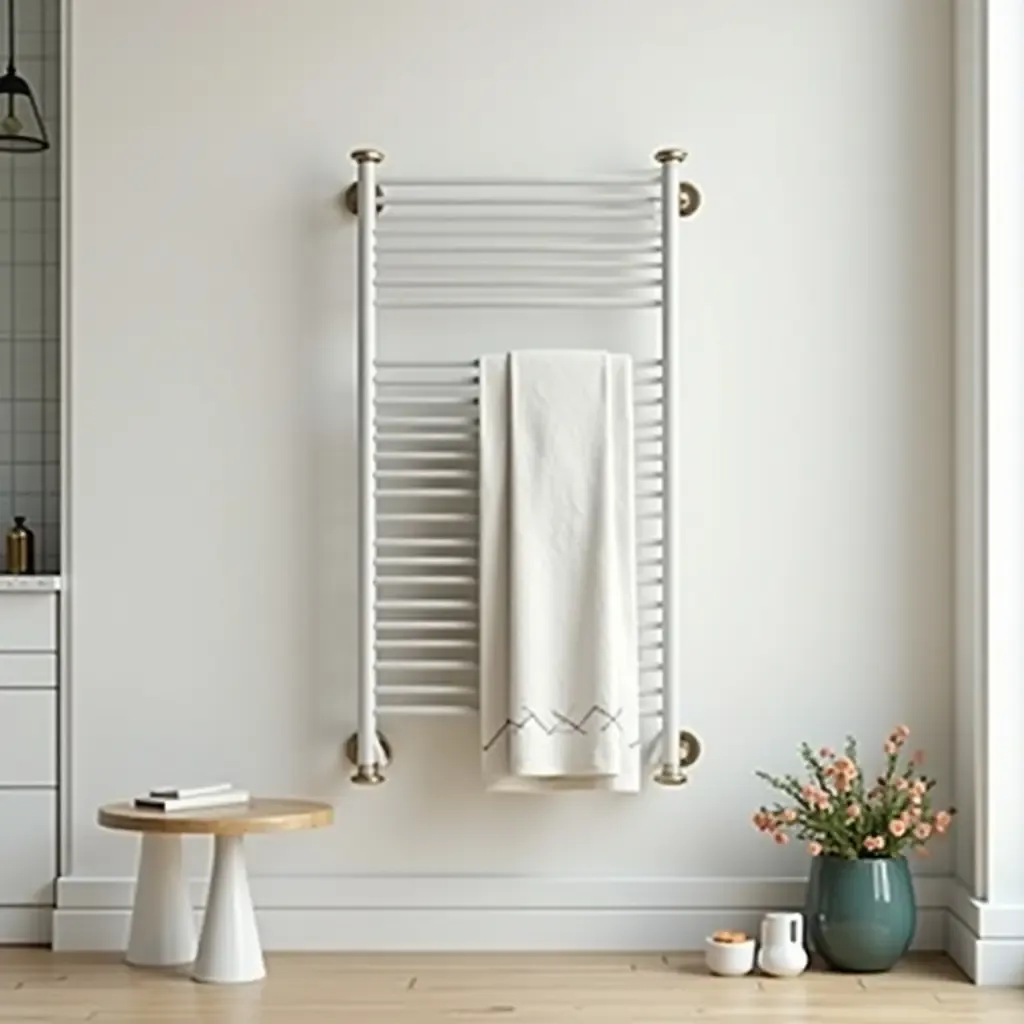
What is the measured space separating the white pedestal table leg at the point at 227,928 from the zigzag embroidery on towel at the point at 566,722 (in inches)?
20.8

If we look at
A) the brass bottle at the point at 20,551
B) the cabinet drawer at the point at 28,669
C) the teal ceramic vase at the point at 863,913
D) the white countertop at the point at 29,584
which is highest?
the brass bottle at the point at 20,551

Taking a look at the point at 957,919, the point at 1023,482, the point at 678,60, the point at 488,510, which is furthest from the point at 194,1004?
the point at 678,60

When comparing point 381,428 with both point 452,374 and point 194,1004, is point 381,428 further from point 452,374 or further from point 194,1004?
point 194,1004

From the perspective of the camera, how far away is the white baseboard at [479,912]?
393 cm

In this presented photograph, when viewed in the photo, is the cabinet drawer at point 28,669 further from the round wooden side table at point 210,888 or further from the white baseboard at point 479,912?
the white baseboard at point 479,912

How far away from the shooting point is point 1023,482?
3.72 m

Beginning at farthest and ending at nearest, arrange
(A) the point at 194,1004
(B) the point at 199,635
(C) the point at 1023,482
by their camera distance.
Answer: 1. (B) the point at 199,635
2. (C) the point at 1023,482
3. (A) the point at 194,1004

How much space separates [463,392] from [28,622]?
97 centimetres

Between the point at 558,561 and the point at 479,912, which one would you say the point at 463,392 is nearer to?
the point at 558,561

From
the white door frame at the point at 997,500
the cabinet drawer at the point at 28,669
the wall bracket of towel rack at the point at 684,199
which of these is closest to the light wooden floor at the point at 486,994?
the white door frame at the point at 997,500

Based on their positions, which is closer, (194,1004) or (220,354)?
(194,1004)

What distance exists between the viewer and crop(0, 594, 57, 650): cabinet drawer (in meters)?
3.96

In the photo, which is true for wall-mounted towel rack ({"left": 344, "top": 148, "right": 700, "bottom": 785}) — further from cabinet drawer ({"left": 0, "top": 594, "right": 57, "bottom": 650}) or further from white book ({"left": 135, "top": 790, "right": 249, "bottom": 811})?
cabinet drawer ({"left": 0, "top": 594, "right": 57, "bottom": 650})

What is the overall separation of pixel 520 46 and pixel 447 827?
155 cm
